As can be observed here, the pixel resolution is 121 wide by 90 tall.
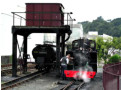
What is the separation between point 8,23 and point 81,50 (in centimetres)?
1733

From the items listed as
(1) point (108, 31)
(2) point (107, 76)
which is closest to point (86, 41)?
(2) point (107, 76)

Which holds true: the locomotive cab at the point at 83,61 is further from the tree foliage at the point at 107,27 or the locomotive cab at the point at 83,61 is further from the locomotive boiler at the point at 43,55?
the tree foliage at the point at 107,27

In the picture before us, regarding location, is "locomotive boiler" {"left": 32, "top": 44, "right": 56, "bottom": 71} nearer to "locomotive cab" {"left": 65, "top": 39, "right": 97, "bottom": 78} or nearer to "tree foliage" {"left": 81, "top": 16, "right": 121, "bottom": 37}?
"locomotive cab" {"left": 65, "top": 39, "right": 97, "bottom": 78}

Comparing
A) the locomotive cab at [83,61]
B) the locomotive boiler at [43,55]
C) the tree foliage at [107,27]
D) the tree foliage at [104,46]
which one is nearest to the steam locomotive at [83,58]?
the locomotive cab at [83,61]

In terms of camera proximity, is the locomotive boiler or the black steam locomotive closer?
the black steam locomotive

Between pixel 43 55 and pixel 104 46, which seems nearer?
pixel 43 55

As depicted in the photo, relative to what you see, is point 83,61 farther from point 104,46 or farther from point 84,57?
point 104,46

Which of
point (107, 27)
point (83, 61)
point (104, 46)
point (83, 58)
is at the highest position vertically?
point (107, 27)

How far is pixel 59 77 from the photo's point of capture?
1605cm

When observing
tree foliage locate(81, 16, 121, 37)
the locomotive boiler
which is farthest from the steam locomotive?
tree foliage locate(81, 16, 121, 37)

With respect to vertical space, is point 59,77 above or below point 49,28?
below

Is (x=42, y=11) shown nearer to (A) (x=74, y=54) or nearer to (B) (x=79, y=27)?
(A) (x=74, y=54)

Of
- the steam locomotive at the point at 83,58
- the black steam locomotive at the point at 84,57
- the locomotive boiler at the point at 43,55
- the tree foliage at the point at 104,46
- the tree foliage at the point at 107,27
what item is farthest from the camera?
the tree foliage at the point at 107,27

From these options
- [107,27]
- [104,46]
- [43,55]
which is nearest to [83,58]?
[43,55]
